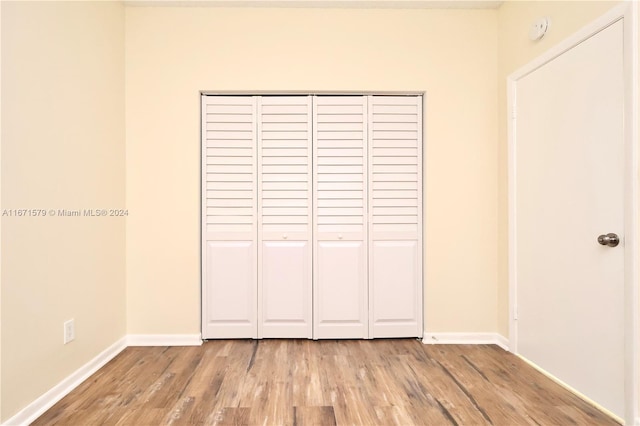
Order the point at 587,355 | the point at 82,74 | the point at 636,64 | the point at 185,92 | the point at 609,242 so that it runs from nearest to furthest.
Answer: the point at 636,64 → the point at 609,242 → the point at 587,355 → the point at 82,74 → the point at 185,92

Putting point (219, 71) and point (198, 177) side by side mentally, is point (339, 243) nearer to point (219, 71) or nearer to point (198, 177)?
point (198, 177)

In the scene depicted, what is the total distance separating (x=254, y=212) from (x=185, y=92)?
1.11 m

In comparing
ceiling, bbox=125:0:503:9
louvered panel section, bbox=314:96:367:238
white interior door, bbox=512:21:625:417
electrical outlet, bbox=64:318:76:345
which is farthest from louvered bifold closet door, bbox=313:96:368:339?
electrical outlet, bbox=64:318:76:345

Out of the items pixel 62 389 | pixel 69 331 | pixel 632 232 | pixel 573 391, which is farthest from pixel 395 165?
pixel 62 389

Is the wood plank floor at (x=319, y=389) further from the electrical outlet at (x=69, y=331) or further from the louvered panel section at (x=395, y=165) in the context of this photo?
the louvered panel section at (x=395, y=165)

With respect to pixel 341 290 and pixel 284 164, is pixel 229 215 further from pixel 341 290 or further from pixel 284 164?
pixel 341 290

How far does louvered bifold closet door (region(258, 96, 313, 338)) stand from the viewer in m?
2.81

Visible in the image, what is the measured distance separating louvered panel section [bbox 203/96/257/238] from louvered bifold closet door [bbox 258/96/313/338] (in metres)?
0.08

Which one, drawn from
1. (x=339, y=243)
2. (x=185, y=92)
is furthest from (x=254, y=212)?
(x=185, y=92)

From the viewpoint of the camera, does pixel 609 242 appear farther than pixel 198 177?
No

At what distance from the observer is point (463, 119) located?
2.80m

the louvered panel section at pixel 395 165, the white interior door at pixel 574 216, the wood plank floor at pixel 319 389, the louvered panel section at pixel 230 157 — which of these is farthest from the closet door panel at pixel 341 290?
the white interior door at pixel 574 216

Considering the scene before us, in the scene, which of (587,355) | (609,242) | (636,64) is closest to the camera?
(636,64)

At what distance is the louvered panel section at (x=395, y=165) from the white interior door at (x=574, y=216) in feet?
2.44
